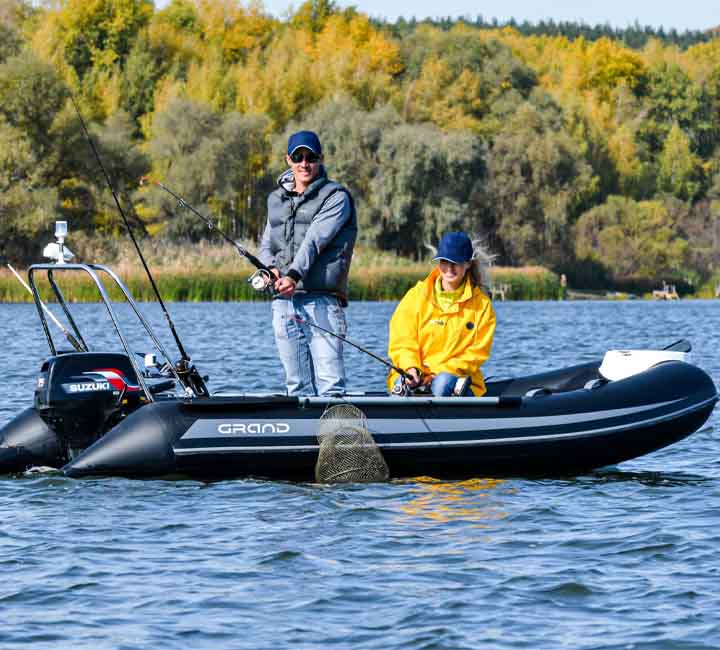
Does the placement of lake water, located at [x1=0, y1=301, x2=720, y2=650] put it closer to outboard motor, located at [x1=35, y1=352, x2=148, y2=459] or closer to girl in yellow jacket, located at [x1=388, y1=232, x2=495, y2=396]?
outboard motor, located at [x1=35, y1=352, x2=148, y2=459]

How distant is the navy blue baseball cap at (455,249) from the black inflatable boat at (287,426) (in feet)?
2.31

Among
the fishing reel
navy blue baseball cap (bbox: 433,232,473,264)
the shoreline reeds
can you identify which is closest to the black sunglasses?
the fishing reel

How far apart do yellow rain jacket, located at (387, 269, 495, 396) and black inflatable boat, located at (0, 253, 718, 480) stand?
329 mm

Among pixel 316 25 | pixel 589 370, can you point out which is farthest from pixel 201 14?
pixel 589 370

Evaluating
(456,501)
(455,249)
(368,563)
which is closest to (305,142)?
(455,249)

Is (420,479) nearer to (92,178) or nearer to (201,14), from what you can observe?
(92,178)

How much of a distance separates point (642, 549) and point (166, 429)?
2.40 metres

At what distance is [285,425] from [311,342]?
477mm

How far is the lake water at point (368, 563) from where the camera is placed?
16.5 feet

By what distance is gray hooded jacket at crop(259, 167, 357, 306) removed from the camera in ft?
24.3

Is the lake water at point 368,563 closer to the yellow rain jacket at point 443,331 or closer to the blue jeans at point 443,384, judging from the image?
the blue jeans at point 443,384

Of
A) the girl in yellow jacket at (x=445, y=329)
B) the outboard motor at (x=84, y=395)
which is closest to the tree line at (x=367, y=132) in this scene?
the outboard motor at (x=84, y=395)

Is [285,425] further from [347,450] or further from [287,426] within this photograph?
[347,450]

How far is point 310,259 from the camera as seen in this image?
736 centimetres
